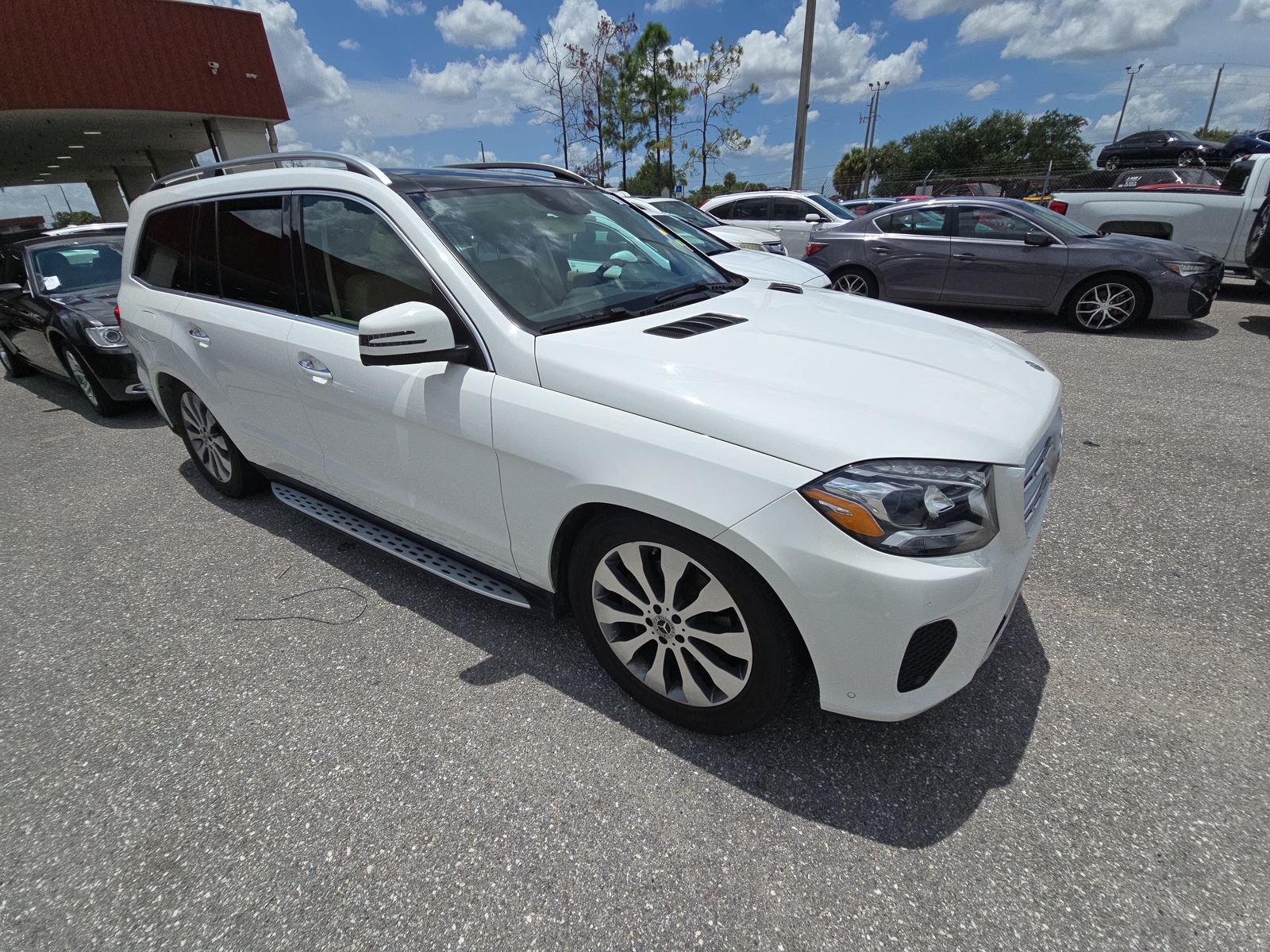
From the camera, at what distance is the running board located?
241cm

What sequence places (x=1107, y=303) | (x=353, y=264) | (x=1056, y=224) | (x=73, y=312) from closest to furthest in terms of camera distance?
1. (x=353, y=264)
2. (x=73, y=312)
3. (x=1107, y=303)
4. (x=1056, y=224)

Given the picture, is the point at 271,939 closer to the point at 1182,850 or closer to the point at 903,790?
the point at 903,790

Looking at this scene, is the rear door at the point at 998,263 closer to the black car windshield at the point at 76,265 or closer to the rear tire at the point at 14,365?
the black car windshield at the point at 76,265

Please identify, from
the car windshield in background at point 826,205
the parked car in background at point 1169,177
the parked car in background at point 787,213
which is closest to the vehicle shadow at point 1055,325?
the parked car in background at point 787,213

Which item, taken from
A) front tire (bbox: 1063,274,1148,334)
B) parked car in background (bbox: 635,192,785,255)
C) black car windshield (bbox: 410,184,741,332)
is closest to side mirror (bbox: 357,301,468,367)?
black car windshield (bbox: 410,184,741,332)

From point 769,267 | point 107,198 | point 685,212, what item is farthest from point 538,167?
point 107,198

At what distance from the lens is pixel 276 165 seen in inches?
124

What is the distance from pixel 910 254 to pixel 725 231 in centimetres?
260

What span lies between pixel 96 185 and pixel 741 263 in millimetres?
51843

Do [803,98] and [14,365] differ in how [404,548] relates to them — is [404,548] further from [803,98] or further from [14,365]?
[803,98]

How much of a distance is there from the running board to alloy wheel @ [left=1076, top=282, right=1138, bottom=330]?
25.2 feet

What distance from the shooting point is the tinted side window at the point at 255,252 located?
9.29ft

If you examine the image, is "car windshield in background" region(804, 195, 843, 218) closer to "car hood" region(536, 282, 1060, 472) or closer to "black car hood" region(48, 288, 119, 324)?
"car hood" region(536, 282, 1060, 472)

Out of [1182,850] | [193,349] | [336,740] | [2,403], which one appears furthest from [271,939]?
[2,403]
